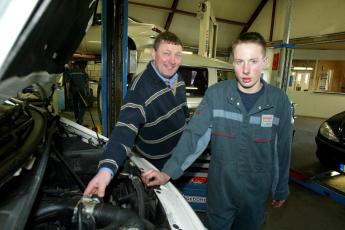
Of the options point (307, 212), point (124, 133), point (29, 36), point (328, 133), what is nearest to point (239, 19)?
point (328, 133)

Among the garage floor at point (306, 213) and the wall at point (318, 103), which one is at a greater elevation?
the wall at point (318, 103)

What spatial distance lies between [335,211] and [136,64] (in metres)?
2.78

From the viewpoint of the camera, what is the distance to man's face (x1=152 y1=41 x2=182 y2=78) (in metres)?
1.77

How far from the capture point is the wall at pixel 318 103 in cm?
873

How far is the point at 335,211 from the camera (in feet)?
9.21

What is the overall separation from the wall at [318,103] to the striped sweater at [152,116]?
28.0 ft

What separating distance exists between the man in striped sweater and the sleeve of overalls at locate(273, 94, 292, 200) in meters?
0.73

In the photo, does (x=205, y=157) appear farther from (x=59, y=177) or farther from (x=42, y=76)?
(x=42, y=76)

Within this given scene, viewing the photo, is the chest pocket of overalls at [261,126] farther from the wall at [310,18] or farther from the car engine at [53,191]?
the wall at [310,18]

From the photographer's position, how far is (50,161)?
59.9 inches

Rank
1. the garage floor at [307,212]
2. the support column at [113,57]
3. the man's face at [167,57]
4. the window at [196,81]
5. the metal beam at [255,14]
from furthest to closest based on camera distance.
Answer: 1. the metal beam at [255,14]
2. the window at [196,81]
3. the support column at [113,57]
4. the garage floor at [307,212]
5. the man's face at [167,57]

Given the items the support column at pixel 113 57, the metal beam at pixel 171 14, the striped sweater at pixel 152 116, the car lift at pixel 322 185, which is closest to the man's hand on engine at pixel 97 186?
the striped sweater at pixel 152 116

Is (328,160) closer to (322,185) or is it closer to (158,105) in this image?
(322,185)

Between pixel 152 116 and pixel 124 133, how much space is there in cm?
42
